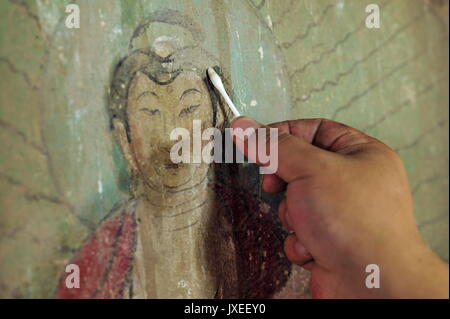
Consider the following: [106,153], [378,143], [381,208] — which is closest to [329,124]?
[378,143]

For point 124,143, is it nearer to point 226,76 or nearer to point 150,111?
point 150,111

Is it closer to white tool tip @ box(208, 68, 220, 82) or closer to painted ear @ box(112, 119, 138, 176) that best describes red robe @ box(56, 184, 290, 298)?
painted ear @ box(112, 119, 138, 176)

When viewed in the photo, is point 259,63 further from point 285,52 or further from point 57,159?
point 57,159

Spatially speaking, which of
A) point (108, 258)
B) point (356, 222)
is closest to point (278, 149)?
point (356, 222)

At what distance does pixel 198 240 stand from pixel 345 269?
0.24 meters

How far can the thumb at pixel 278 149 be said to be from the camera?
25.5 inches

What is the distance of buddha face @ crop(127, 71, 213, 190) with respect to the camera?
708 millimetres

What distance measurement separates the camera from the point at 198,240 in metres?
0.75

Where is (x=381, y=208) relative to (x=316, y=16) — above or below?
below

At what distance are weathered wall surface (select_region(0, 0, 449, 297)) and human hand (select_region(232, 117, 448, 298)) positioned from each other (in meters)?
0.20

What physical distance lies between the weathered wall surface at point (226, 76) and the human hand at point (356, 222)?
20 centimetres

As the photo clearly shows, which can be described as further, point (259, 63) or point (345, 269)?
point (259, 63)

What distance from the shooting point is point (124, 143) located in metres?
0.70

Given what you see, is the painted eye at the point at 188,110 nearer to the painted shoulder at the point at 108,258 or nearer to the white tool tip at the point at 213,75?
the white tool tip at the point at 213,75
